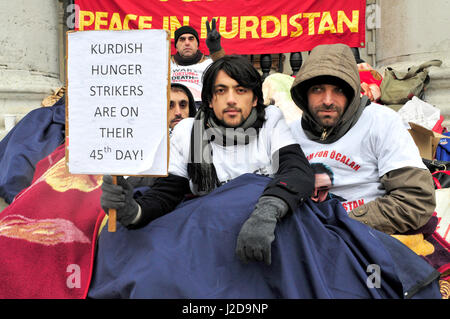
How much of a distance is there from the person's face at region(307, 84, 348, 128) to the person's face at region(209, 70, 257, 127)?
1.16 ft

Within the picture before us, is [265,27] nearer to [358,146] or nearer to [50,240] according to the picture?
[358,146]

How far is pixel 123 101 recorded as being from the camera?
1.61 meters

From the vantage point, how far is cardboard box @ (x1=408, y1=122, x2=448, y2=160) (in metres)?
3.05

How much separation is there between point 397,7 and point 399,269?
149 inches

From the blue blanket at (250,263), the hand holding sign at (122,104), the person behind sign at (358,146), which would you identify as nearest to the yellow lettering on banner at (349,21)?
the person behind sign at (358,146)

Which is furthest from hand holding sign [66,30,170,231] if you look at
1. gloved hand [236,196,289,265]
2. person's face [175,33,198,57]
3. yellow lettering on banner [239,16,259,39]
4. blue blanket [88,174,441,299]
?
yellow lettering on banner [239,16,259,39]

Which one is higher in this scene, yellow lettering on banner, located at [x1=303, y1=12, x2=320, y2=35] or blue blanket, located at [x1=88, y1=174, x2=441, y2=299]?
yellow lettering on banner, located at [x1=303, y1=12, x2=320, y2=35]

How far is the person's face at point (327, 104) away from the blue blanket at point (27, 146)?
221 cm

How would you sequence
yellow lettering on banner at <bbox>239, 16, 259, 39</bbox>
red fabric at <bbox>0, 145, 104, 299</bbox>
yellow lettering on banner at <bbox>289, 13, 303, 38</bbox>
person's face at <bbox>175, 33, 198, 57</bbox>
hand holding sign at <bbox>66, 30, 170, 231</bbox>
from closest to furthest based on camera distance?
hand holding sign at <bbox>66, 30, 170, 231</bbox> < red fabric at <bbox>0, 145, 104, 299</bbox> < person's face at <bbox>175, 33, 198, 57</bbox> < yellow lettering on banner at <bbox>289, 13, 303, 38</bbox> < yellow lettering on banner at <bbox>239, 16, 259, 39</bbox>

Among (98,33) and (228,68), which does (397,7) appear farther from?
(98,33)

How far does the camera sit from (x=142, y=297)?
150 centimetres

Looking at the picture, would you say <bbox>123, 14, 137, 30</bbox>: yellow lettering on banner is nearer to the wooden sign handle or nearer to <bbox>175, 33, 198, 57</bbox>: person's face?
<bbox>175, 33, 198, 57</bbox>: person's face

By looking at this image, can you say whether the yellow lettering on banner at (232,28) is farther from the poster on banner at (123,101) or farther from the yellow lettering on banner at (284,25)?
the poster on banner at (123,101)
